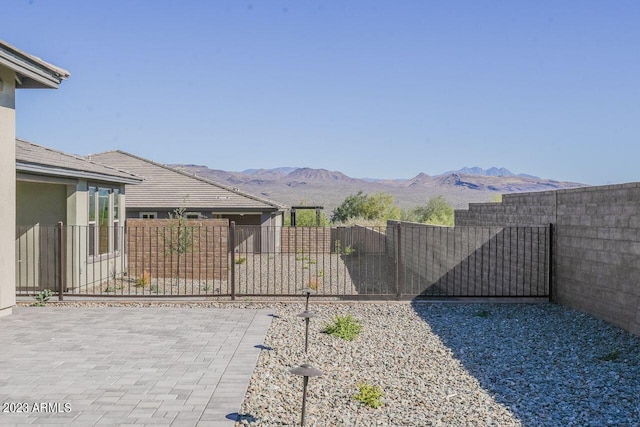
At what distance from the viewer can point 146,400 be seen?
573 cm

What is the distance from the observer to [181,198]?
25.4m

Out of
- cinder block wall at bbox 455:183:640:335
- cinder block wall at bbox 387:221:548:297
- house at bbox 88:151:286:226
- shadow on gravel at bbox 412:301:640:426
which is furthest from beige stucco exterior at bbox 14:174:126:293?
cinder block wall at bbox 455:183:640:335

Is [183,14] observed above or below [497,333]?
above

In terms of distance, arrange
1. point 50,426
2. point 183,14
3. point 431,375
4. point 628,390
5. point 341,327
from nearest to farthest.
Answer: point 50,426 < point 628,390 < point 431,375 < point 341,327 < point 183,14

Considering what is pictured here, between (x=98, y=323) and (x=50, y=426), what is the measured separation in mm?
4849

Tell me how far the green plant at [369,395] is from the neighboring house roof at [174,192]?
19.2 meters

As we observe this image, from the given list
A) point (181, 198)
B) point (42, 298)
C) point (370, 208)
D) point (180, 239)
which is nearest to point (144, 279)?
point (180, 239)

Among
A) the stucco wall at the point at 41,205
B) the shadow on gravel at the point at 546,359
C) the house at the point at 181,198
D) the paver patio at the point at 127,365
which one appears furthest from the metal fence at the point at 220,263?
the house at the point at 181,198

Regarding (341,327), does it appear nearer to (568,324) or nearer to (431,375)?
(431,375)

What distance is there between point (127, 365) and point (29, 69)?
574 cm

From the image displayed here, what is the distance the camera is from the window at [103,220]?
14.4 metres

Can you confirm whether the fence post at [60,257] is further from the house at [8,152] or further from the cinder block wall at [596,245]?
the cinder block wall at [596,245]

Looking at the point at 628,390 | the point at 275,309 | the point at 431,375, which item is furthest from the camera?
the point at 275,309

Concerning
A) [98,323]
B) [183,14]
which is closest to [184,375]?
[98,323]
